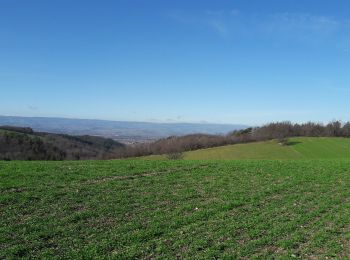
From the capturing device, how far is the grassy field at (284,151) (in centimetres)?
8338

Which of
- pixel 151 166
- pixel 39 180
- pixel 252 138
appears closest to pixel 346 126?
pixel 252 138

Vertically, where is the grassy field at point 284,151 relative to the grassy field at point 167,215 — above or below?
below

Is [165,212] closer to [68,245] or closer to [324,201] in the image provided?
[68,245]

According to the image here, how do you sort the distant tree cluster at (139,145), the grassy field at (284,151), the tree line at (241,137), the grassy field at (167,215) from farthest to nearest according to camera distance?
the tree line at (241,137) → the distant tree cluster at (139,145) → the grassy field at (284,151) → the grassy field at (167,215)

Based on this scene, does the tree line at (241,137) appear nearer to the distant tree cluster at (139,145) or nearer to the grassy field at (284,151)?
the distant tree cluster at (139,145)

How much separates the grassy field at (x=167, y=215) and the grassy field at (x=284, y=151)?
60.5 m

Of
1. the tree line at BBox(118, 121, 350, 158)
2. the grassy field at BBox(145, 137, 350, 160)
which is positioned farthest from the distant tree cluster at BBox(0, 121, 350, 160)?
the grassy field at BBox(145, 137, 350, 160)

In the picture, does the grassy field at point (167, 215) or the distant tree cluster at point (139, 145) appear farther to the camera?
the distant tree cluster at point (139, 145)

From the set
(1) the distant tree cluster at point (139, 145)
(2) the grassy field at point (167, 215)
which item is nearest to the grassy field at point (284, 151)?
(1) the distant tree cluster at point (139, 145)

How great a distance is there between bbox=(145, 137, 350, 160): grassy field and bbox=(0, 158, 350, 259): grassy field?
60.5 metres

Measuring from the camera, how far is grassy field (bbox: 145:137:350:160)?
274 feet

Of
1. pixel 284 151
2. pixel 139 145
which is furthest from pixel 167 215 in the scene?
pixel 139 145

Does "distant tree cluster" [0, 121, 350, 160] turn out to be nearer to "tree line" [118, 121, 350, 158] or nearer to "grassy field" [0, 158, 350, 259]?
"tree line" [118, 121, 350, 158]

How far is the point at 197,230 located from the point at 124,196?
15.5 ft
